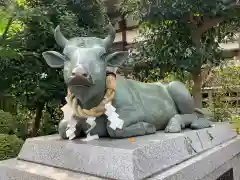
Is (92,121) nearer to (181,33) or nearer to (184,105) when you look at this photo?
(184,105)

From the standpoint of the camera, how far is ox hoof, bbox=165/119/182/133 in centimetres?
241

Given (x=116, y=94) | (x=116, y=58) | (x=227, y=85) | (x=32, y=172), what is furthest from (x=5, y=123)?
(x=227, y=85)

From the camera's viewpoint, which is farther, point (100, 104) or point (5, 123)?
point (5, 123)

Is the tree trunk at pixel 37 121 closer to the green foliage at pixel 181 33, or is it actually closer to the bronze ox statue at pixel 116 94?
the green foliage at pixel 181 33

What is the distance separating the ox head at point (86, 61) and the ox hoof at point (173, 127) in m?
0.76

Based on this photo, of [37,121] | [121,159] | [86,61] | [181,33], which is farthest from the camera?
[181,33]

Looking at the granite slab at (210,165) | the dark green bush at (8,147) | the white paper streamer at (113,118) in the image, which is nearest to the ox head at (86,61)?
the white paper streamer at (113,118)

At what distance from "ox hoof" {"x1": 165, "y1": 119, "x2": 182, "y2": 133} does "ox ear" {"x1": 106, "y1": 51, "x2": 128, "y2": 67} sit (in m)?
0.77

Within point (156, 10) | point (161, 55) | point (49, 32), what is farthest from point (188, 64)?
point (49, 32)

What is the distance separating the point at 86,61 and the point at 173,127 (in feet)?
3.42

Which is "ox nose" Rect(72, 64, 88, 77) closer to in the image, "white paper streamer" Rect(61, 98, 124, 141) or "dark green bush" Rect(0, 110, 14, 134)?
"white paper streamer" Rect(61, 98, 124, 141)

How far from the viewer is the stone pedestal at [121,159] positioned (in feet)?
5.52

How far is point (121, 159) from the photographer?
5.49ft

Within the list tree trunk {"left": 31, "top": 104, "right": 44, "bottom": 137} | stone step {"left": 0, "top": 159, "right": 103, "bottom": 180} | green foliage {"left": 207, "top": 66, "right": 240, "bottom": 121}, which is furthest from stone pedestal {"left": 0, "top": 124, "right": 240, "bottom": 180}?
green foliage {"left": 207, "top": 66, "right": 240, "bottom": 121}
